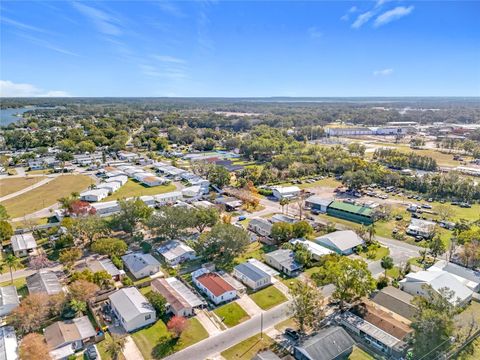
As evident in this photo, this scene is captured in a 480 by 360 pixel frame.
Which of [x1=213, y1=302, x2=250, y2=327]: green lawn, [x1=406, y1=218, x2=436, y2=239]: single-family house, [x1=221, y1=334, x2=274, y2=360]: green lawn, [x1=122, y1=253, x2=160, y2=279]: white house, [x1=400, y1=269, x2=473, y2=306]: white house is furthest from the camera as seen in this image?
[x1=406, y1=218, x2=436, y2=239]: single-family house

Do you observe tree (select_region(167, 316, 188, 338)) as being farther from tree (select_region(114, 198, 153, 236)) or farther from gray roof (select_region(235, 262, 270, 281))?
tree (select_region(114, 198, 153, 236))

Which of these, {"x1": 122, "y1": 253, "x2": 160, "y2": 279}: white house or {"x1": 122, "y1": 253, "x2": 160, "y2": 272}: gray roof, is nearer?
{"x1": 122, "y1": 253, "x2": 160, "y2": 279}: white house

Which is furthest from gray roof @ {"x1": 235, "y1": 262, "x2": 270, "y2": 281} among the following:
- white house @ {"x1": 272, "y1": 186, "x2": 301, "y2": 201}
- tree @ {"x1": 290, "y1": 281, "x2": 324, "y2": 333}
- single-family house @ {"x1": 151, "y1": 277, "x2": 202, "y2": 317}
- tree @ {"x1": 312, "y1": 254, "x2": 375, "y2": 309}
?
white house @ {"x1": 272, "y1": 186, "x2": 301, "y2": 201}

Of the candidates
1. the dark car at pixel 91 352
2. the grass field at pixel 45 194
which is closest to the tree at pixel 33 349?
the dark car at pixel 91 352

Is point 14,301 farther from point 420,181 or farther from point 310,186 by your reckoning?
point 420,181

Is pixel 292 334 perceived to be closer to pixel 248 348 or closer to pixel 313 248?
pixel 248 348

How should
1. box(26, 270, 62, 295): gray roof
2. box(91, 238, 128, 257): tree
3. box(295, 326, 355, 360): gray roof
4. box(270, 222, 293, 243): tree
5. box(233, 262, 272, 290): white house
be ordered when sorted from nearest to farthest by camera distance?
box(295, 326, 355, 360): gray roof
box(26, 270, 62, 295): gray roof
box(233, 262, 272, 290): white house
box(91, 238, 128, 257): tree
box(270, 222, 293, 243): tree

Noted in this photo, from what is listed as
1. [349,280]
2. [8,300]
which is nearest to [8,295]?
[8,300]

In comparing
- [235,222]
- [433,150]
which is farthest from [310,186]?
[433,150]
